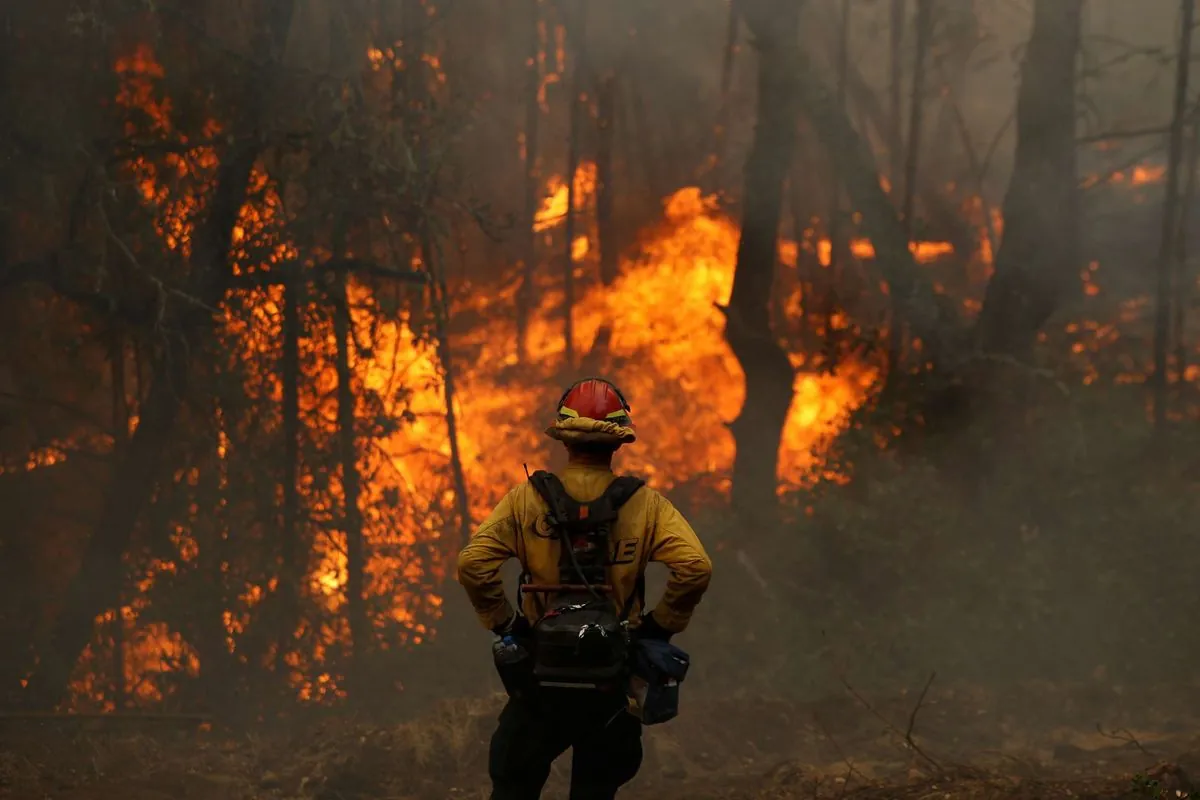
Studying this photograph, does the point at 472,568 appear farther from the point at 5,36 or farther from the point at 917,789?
the point at 5,36

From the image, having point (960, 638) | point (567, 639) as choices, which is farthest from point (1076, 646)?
point (567, 639)

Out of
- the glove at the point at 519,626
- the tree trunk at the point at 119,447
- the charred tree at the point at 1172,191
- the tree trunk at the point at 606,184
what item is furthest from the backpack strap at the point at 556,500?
the charred tree at the point at 1172,191

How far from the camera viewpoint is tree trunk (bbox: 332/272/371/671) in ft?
36.6

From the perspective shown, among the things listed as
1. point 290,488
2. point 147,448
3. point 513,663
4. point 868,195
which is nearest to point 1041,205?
point 868,195

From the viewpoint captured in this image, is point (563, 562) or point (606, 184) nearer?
point (563, 562)

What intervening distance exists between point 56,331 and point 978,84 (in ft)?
30.6

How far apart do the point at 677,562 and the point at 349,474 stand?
772cm

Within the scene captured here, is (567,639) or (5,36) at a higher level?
(5,36)

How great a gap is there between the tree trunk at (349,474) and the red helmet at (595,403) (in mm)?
7371

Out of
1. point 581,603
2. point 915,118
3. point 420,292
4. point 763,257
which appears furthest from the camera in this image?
point 915,118

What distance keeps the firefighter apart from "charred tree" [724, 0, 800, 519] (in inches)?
308

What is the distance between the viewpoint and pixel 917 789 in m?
5.95

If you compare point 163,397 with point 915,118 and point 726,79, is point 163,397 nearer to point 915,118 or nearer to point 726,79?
point 726,79

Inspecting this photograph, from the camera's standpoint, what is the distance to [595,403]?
161 inches
